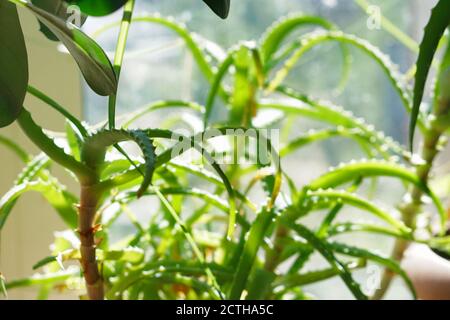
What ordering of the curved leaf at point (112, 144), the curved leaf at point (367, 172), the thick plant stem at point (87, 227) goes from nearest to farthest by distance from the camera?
the curved leaf at point (112, 144)
the thick plant stem at point (87, 227)
the curved leaf at point (367, 172)

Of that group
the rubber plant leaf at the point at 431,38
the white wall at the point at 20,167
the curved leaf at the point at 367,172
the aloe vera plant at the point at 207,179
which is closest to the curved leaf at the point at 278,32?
the aloe vera plant at the point at 207,179

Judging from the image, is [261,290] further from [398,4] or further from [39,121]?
[398,4]

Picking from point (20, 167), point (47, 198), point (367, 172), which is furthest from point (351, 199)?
point (20, 167)

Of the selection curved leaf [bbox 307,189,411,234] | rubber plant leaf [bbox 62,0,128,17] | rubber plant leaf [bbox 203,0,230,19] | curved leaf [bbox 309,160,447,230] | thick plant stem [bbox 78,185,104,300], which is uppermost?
rubber plant leaf [bbox 62,0,128,17]

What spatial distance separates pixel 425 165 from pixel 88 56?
0.35 metres

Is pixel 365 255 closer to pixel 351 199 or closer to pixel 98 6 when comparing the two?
pixel 351 199

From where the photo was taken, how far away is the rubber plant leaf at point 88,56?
1.01 feet

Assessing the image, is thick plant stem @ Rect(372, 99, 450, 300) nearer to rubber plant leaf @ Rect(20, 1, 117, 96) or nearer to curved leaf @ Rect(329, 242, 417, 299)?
curved leaf @ Rect(329, 242, 417, 299)

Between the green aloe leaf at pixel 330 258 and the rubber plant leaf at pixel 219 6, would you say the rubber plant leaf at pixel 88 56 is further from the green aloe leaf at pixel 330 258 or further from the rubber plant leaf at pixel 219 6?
the green aloe leaf at pixel 330 258

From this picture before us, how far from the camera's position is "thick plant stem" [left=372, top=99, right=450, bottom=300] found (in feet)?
1.81

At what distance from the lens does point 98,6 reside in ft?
1.18

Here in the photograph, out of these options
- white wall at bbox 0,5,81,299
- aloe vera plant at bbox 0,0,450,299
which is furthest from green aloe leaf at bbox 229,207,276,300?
white wall at bbox 0,5,81,299

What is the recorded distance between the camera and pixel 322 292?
1.20 metres

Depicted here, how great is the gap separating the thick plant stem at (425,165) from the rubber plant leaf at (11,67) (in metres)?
0.33
